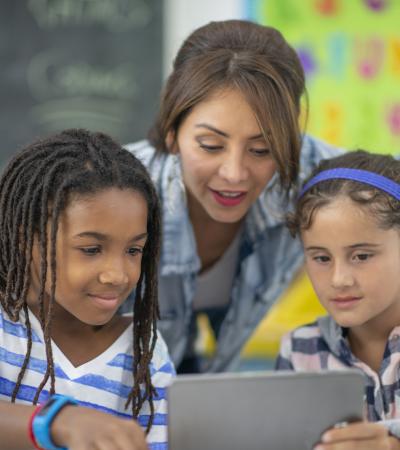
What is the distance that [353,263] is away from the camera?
Answer: 148cm

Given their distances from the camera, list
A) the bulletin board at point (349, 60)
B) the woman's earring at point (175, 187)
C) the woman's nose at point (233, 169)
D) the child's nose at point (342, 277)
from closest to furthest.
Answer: the child's nose at point (342, 277)
the woman's nose at point (233, 169)
the woman's earring at point (175, 187)
the bulletin board at point (349, 60)

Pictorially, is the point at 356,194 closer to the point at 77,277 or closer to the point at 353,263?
the point at 353,263

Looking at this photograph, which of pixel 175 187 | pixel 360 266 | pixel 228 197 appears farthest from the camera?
pixel 175 187

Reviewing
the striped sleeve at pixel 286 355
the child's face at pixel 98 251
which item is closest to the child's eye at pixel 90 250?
the child's face at pixel 98 251

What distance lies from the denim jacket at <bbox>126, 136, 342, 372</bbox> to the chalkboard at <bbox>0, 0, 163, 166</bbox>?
5.47 ft

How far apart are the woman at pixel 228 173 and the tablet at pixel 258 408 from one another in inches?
26.1

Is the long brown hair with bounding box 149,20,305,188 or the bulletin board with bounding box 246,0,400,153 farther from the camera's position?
the bulletin board with bounding box 246,0,400,153

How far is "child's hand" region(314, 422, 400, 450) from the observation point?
1043mm

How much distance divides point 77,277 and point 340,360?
23.5 inches

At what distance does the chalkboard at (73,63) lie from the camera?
138 inches

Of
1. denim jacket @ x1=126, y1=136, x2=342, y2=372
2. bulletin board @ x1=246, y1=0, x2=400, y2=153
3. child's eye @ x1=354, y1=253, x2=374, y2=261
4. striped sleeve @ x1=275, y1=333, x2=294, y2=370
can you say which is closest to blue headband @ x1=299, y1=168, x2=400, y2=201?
child's eye @ x1=354, y1=253, x2=374, y2=261

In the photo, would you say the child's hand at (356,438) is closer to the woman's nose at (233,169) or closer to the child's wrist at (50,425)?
the child's wrist at (50,425)

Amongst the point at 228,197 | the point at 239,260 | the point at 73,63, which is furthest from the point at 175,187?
the point at 73,63

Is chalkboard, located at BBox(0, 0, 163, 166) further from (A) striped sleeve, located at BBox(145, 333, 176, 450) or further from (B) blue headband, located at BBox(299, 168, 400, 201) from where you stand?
(A) striped sleeve, located at BBox(145, 333, 176, 450)
